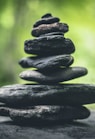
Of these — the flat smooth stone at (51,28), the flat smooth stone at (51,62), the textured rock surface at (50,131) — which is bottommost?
the textured rock surface at (50,131)

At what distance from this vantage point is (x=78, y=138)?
4.56 m

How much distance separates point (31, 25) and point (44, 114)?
435 centimetres

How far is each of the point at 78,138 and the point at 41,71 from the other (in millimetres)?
1523

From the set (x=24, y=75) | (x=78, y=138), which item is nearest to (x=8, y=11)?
(x=24, y=75)

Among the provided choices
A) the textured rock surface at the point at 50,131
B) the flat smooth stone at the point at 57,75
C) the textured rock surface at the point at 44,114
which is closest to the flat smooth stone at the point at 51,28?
the flat smooth stone at the point at 57,75

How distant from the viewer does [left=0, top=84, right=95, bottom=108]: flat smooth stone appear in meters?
5.45

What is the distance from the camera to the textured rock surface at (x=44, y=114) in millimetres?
5352

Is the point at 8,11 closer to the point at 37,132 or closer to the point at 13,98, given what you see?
the point at 13,98

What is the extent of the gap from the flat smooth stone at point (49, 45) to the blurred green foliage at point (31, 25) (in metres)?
3.15

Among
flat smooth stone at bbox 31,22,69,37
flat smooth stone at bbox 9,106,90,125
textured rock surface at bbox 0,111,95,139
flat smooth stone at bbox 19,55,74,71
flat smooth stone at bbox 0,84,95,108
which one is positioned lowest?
textured rock surface at bbox 0,111,95,139

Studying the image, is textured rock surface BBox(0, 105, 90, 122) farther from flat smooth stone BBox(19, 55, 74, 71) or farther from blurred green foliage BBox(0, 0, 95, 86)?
blurred green foliage BBox(0, 0, 95, 86)

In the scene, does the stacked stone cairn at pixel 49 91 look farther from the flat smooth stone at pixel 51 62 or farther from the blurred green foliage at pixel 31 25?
the blurred green foliage at pixel 31 25

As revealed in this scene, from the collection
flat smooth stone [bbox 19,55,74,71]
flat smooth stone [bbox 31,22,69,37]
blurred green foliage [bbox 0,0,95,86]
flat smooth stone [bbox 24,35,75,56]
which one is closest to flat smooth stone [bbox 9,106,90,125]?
flat smooth stone [bbox 19,55,74,71]

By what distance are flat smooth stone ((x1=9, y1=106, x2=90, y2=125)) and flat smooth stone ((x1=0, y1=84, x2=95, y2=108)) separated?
0.14m
